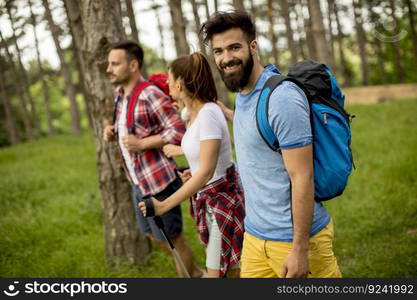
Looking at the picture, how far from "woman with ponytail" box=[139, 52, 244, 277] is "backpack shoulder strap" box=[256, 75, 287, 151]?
722mm

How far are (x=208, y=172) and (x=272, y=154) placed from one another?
684mm

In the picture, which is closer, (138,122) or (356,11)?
(138,122)

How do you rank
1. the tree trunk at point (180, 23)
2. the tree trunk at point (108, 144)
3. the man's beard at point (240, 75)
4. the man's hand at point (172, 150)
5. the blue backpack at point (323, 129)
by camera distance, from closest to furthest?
the blue backpack at point (323, 129), the man's beard at point (240, 75), the man's hand at point (172, 150), the tree trunk at point (108, 144), the tree trunk at point (180, 23)

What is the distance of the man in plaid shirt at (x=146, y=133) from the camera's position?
381cm

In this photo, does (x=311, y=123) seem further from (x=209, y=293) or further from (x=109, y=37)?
(x=109, y=37)

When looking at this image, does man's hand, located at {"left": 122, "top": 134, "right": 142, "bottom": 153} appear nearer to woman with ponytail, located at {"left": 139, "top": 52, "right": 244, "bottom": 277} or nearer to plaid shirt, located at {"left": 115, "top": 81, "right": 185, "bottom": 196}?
plaid shirt, located at {"left": 115, "top": 81, "right": 185, "bottom": 196}


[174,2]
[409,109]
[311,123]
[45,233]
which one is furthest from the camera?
[409,109]

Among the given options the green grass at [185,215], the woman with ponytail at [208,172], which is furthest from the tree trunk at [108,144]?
the woman with ponytail at [208,172]

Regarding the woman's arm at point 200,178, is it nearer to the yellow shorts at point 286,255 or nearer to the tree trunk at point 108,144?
the yellow shorts at point 286,255

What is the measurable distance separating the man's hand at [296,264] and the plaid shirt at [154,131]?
1781 millimetres

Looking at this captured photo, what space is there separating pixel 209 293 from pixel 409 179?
5.34 meters

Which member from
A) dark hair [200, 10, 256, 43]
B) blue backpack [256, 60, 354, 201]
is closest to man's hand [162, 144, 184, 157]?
dark hair [200, 10, 256, 43]

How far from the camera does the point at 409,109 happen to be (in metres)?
14.0

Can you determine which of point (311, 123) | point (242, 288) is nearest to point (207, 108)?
point (311, 123)
